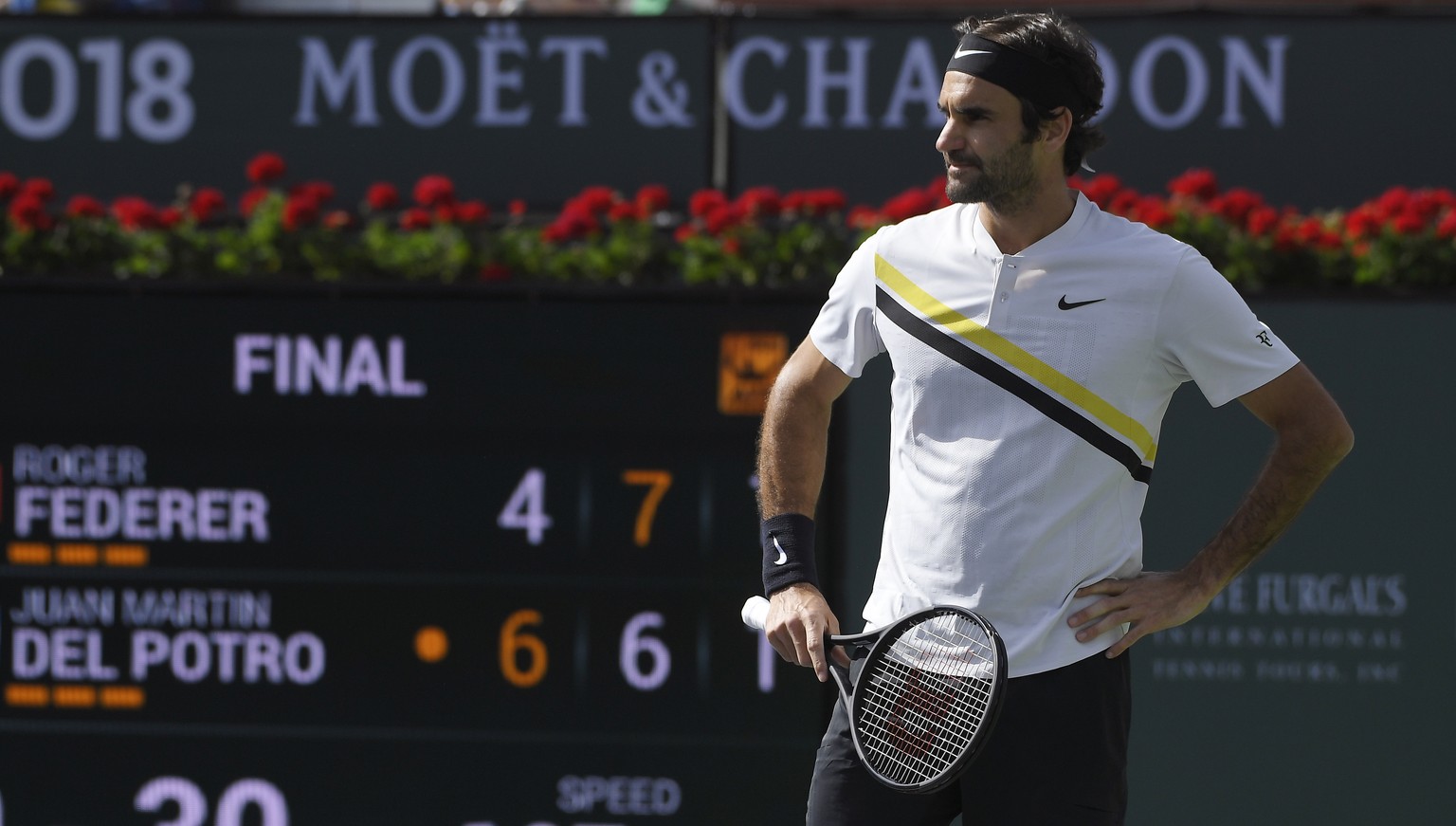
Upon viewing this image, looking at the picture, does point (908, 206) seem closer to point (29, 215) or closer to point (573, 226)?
point (573, 226)

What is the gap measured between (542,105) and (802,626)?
2828mm

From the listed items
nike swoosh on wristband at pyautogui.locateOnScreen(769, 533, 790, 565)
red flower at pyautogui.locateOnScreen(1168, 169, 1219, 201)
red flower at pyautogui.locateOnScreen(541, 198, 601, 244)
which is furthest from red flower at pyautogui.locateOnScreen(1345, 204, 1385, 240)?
nike swoosh on wristband at pyautogui.locateOnScreen(769, 533, 790, 565)

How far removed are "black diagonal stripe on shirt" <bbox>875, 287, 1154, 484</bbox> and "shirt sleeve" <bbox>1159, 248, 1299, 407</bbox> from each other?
0.49ft

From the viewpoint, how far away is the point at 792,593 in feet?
8.41

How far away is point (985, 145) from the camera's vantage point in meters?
2.45

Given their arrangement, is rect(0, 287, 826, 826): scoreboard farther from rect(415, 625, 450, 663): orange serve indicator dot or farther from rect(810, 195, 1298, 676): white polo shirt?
rect(810, 195, 1298, 676): white polo shirt

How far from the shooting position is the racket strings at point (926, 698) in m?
2.37

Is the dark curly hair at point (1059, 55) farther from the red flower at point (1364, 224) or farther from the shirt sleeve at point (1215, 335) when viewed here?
the red flower at point (1364, 224)

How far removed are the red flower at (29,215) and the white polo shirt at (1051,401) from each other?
2930mm

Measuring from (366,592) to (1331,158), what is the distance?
2.86 metres

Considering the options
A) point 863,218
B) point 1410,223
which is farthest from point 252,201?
point 1410,223

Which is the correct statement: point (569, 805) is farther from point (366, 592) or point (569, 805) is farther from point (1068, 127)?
point (1068, 127)

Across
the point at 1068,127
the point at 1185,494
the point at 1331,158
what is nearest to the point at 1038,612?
the point at 1068,127

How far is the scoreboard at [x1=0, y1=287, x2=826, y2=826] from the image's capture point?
14.3ft
